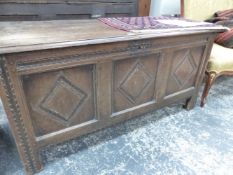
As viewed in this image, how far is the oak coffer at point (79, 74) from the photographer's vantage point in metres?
0.79

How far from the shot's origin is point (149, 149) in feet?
3.95

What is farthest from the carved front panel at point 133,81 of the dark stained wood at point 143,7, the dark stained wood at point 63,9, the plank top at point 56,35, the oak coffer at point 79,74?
the dark stained wood at point 143,7

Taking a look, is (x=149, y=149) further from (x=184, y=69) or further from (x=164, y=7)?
(x=164, y=7)

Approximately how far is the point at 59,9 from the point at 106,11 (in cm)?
42

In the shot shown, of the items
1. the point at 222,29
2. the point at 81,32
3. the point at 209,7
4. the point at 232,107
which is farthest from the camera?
the point at 209,7

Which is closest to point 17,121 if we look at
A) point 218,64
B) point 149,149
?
point 149,149

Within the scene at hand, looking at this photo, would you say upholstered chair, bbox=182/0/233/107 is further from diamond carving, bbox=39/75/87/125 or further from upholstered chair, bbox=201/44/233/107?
diamond carving, bbox=39/75/87/125

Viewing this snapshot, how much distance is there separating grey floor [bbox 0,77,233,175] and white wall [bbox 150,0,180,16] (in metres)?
1.05

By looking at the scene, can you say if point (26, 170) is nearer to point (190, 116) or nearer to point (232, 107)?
point (190, 116)

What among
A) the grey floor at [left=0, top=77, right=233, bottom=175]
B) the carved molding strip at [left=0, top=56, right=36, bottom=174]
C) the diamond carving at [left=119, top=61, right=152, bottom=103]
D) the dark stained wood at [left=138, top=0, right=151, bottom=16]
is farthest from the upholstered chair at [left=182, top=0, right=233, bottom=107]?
the carved molding strip at [left=0, top=56, right=36, bottom=174]

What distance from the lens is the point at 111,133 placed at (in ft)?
4.31

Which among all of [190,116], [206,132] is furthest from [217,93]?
[206,132]

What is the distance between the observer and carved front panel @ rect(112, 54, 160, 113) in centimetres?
104

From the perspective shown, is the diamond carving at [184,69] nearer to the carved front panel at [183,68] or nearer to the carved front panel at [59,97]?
the carved front panel at [183,68]
